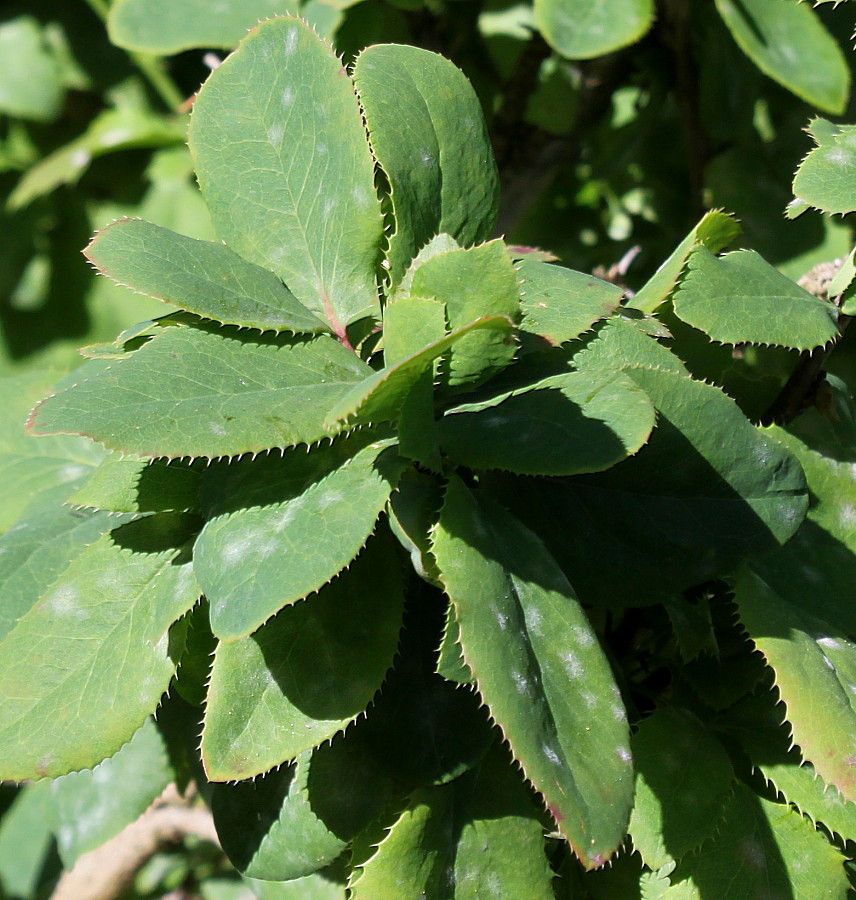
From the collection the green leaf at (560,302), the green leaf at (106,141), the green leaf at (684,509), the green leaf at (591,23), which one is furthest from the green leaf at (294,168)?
the green leaf at (106,141)

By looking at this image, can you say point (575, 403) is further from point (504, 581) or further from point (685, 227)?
point (685, 227)

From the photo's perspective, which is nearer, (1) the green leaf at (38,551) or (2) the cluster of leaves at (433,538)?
(2) the cluster of leaves at (433,538)

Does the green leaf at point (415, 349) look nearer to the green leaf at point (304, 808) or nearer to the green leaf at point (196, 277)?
the green leaf at point (196, 277)

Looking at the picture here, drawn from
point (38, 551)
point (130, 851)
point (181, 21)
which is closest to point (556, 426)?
point (38, 551)

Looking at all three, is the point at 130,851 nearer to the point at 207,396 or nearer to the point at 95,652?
the point at 95,652

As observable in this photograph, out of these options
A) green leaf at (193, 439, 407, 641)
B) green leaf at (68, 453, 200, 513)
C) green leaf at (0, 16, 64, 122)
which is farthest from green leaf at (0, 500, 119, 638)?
green leaf at (0, 16, 64, 122)

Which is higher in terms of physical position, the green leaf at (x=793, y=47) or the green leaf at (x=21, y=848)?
the green leaf at (x=793, y=47)

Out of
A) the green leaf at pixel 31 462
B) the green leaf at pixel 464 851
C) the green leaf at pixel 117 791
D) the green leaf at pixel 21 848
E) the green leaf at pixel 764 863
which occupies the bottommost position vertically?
the green leaf at pixel 21 848
